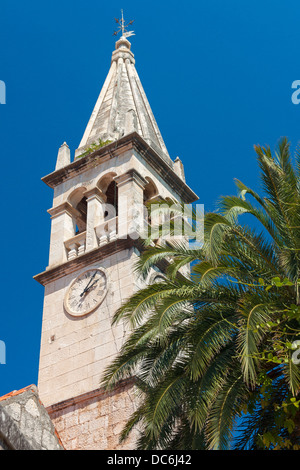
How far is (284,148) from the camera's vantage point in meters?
16.9

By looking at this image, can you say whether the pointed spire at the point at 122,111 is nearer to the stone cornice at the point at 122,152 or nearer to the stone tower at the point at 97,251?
the stone tower at the point at 97,251

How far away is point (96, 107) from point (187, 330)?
1839 centimetres

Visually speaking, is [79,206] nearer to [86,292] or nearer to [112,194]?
[112,194]

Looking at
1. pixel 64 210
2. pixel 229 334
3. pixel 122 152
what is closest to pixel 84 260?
pixel 64 210

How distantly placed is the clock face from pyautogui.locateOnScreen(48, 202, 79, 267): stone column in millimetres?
1480

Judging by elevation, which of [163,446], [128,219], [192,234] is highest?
[128,219]

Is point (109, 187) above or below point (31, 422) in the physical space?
above

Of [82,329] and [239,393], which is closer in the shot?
[239,393]

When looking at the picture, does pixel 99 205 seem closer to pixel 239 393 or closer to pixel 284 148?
pixel 284 148

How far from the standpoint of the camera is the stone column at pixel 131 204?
25859mm

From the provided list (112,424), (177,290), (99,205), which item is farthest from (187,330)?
(99,205)

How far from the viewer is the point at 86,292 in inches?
1006

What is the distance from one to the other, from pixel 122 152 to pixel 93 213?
2.36 meters

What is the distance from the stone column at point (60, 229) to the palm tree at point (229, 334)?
36.5ft
